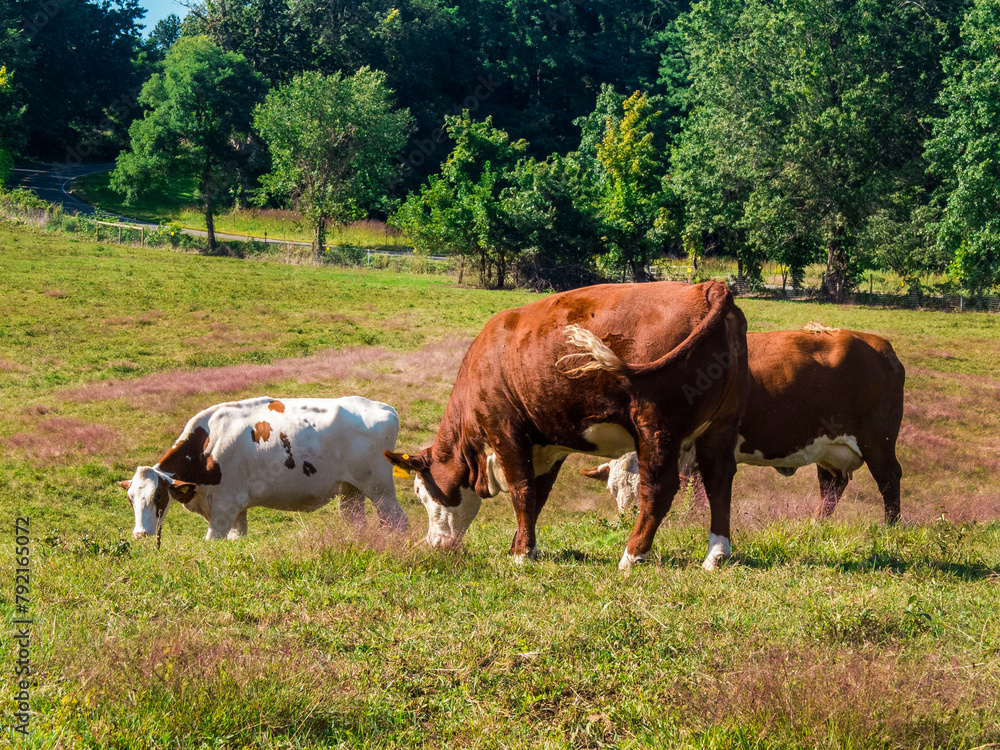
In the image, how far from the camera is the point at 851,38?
165ft

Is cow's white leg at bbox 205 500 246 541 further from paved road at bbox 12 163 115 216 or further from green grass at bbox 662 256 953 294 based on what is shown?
paved road at bbox 12 163 115 216

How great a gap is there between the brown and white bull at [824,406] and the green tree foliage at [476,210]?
3864 cm

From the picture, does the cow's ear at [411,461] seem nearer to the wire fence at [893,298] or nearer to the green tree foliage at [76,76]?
the wire fence at [893,298]

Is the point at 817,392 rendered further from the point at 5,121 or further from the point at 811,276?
the point at 5,121

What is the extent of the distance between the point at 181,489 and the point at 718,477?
22.8 ft

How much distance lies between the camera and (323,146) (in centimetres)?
5956

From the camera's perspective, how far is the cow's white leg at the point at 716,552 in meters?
7.80

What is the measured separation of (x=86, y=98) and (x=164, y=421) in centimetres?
8057

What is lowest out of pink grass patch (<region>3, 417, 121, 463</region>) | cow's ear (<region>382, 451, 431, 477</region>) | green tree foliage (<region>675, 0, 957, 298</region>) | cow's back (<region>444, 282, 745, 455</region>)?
pink grass patch (<region>3, 417, 121, 463</region>)

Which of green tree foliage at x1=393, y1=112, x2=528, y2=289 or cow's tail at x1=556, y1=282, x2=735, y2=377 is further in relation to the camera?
green tree foliage at x1=393, y1=112, x2=528, y2=289

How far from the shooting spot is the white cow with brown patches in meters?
12.0

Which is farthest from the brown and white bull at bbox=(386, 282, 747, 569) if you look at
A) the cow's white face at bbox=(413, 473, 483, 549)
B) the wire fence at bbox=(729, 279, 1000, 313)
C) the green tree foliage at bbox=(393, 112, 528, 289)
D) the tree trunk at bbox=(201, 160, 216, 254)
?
the tree trunk at bbox=(201, 160, 216, 254)

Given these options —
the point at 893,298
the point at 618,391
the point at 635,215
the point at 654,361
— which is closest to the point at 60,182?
the point at 635,215

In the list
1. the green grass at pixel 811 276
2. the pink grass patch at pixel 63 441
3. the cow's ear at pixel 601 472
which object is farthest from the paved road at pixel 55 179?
the cow's ear at pixel 601 472
